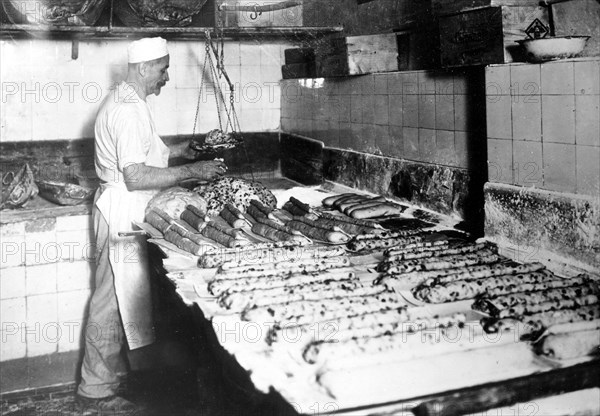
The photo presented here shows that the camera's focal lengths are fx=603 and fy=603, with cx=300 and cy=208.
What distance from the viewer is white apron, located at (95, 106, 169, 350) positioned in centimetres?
467

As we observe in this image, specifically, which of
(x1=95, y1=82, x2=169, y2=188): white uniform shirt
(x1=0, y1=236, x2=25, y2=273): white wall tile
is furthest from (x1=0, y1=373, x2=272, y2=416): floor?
(x1=95, y1=82, x2=169, y2=188): white uniform shirt

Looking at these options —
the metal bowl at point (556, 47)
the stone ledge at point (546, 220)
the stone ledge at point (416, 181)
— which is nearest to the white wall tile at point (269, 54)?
the stone ledge at point (416, 181)

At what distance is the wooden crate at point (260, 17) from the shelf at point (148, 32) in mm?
233

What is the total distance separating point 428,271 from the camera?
9.72ft

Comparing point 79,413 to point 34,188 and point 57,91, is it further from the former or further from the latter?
point 57,91

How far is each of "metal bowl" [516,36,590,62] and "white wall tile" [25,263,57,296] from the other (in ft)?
14.0

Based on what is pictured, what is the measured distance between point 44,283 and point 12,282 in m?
0.26

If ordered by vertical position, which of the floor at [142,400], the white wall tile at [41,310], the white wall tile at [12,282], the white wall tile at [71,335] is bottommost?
the floor at [142,400]

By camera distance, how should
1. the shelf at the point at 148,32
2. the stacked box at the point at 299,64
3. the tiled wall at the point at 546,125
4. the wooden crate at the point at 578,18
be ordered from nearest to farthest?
the tiled wall at the point at 546,125 < the wooden crate at the point at 578,18 < the shelf at the point at 148,32 < the stacked box at the point at 299,64

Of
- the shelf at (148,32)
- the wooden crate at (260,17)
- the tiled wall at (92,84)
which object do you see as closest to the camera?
the shelf at (148,32)

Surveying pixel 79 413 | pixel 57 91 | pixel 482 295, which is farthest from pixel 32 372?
pixel 482 295

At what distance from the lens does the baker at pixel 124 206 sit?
14.9ft

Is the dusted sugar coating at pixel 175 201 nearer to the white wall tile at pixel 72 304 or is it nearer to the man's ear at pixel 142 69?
the man's ear at pixel 142 69

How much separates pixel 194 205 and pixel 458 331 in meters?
2.70
